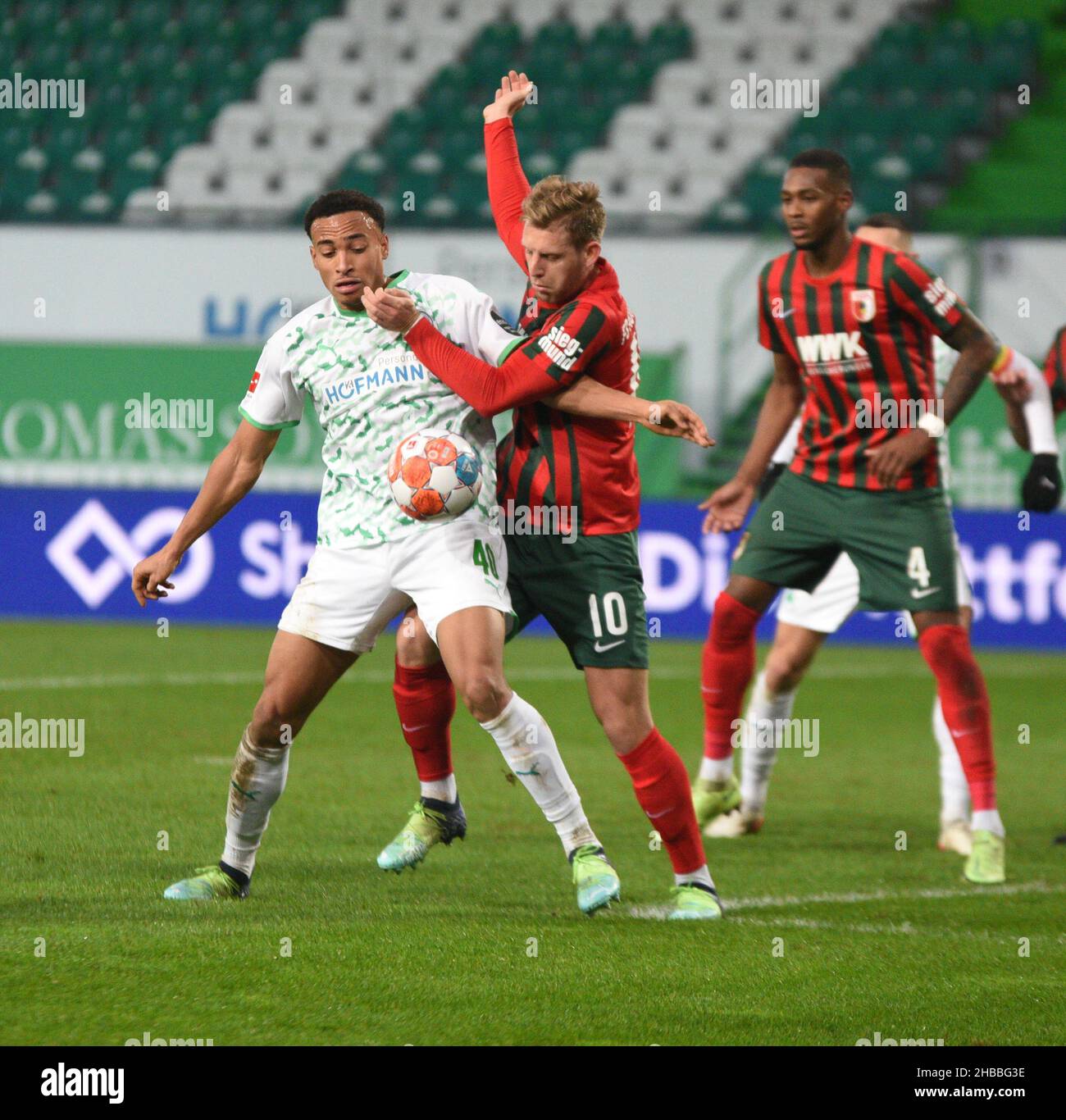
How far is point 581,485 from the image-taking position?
5.10 metres

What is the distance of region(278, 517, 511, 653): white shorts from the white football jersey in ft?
0.15

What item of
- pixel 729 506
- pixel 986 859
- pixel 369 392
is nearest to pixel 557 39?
pixel 729 506

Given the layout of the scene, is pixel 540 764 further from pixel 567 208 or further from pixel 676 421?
pixel 567 208

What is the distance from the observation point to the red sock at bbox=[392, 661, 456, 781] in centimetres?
566

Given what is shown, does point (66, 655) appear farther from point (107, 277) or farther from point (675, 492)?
point (107, 277)

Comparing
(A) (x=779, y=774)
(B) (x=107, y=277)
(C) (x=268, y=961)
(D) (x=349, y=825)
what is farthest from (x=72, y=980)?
(B) (x=107, y=277)

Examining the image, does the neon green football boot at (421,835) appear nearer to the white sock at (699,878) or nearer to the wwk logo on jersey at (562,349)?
the white sock at (699,878)

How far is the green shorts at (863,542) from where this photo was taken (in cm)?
606

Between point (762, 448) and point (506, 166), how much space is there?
1.35 metres

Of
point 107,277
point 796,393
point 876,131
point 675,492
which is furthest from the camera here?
point 876,131

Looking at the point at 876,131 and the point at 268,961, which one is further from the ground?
the point at 876,131

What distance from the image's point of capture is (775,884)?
5.80m

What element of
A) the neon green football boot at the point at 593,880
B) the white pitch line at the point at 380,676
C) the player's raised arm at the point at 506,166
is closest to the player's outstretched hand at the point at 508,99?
the player's raised arm at the point at 506,166

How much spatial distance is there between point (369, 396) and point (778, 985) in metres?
1.86
